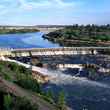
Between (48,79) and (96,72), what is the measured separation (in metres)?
11.2

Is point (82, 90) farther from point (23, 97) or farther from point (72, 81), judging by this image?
point (23, 97)

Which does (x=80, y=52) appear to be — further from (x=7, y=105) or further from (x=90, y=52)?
(x=7, y=105)

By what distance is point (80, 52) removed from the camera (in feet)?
347

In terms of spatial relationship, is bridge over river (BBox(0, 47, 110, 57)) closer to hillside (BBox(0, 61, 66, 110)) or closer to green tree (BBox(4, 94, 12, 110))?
hillside (BBox(0, 61, 66, 110))

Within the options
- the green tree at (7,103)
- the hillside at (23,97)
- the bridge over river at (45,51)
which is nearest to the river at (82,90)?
the hillside at (23,97)

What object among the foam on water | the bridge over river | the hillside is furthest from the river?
the bridge over river

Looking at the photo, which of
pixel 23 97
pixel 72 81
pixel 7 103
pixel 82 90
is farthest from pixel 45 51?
pixel 7 103

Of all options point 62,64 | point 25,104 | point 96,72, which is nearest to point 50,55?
point 62,64

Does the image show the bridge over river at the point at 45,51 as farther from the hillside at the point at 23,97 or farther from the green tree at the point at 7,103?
the green tree at the point at 7,103

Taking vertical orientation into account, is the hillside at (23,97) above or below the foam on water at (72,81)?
above

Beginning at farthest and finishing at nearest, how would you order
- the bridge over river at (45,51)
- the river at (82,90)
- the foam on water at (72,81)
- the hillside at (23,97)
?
the bridge over river at (45,51), the foam on water at (72,81), the river at (82,90), the hillside at (23,97)

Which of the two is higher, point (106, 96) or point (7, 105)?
point (7, 105)

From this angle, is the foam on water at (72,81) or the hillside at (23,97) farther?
the foam on water at (72,81)

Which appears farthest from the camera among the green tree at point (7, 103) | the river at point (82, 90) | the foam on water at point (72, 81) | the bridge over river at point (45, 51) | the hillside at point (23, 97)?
the bridge over river at point (45, 51)
